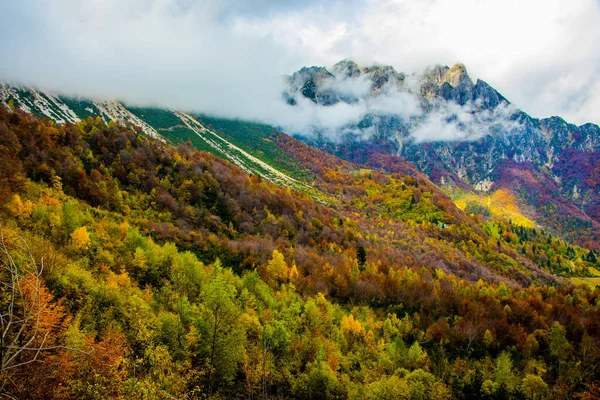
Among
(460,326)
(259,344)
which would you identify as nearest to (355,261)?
(460,326)

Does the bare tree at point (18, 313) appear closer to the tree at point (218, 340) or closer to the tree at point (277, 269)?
the tree at point (218, 340)

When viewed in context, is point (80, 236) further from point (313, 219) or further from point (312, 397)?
point (313, 219)

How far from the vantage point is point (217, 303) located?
35.5 metres

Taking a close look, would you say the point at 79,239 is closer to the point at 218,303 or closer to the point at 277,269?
the point at 218,303

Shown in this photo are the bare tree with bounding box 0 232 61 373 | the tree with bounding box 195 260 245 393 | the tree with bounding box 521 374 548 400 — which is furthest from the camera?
the tree with bounding box 521 374 548 400

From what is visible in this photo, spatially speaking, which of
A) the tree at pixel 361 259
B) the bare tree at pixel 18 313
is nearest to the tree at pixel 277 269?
the tree at pixel 361 259

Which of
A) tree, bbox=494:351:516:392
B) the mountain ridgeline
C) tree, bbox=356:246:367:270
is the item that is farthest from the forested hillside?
tree, bbox=356:246:367:270

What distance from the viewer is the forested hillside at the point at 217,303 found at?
3016 centimetres

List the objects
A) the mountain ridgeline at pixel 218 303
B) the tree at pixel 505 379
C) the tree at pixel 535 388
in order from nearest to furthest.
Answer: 1. the mountain ridgeline at pixel 218 303
2. the tree at pixel 535 388
3. the tree at pixel 505 379

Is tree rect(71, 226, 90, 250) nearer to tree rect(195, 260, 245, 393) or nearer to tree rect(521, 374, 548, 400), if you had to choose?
tree rect(195, 260, 245, 393)

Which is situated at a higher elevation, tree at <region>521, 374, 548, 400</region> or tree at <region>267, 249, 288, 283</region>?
tree at <region>521, 374, 548, 400</region>

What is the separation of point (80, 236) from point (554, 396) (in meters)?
78.8

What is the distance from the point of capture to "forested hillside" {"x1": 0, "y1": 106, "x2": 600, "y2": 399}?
3016 centimetres

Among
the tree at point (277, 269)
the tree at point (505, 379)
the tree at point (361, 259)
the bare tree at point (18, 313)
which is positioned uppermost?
the bare tree at point (18, 313)
